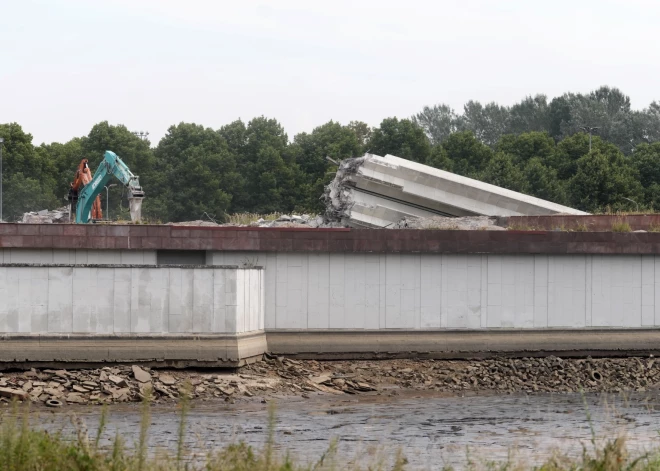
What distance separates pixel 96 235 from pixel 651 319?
14664 millimetres

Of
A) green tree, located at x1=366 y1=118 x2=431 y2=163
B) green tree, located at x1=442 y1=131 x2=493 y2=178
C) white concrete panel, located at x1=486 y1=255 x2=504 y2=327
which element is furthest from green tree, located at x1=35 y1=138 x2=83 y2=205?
A: white concrete panel, located at x1=486 y1=255 x2=504 y2=327

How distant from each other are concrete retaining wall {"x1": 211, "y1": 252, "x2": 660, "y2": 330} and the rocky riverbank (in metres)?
1.14

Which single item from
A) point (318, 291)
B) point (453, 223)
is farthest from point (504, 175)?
point (318, 291)

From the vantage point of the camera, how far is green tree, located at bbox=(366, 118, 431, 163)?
8312 cm

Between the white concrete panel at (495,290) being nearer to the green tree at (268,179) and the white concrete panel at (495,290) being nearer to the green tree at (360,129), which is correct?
the green tree at (268,179)

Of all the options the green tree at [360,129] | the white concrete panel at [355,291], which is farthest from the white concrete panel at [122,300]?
the green tree at [360,129]

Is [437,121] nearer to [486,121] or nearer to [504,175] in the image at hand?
[486,121]

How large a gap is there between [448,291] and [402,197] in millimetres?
7580

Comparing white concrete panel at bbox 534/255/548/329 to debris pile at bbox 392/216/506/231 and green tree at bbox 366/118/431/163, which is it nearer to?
debris pile at bbox 392/216/506/231

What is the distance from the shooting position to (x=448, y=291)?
89.9ft

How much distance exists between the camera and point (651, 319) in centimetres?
2842

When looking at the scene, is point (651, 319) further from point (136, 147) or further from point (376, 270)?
point (136, 147)

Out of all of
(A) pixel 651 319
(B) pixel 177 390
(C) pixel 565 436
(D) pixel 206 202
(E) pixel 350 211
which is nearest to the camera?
(C) pixel 565 436

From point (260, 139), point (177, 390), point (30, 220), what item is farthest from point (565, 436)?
point (260, 139)
